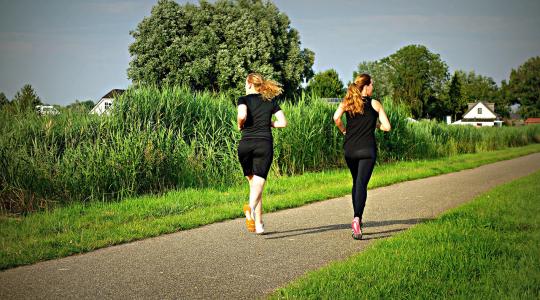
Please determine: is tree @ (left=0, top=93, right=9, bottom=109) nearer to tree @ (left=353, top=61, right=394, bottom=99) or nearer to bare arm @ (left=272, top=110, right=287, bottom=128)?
bare arm @ (left=272, top=110, right=287, bottom=128)

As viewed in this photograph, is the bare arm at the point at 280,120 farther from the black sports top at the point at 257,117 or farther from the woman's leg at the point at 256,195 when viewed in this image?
the woman's leg at the point at 256,195

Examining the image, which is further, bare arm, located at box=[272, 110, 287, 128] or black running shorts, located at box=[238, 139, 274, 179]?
bare arm, located at box=[272, 110, 287, 128]

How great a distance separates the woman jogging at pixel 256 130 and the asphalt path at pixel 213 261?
0.71m

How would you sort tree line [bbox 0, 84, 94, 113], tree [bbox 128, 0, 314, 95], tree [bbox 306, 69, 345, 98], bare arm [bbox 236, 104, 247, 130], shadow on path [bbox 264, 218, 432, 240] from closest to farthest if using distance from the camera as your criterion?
bare arm [bbox 236, 104, 247, 130] < shadow on path [bbox 264, 218, 432, 240] < tree line [bbox 0, 84, 94, 113] < tree [bbox 128, 0, 314, 95] < tree [bbox 306, 69, 345, 98]

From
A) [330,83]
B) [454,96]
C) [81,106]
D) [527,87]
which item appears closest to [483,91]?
[527,87]

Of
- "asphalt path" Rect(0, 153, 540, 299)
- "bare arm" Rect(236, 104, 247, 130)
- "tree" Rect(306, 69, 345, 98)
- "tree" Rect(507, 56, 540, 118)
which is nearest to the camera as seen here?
"asphalt path" Rect(0, 153, 540, 299)

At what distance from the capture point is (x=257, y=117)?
7.09m

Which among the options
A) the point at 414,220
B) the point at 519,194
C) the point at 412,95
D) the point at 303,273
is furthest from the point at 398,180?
the point at 412,95

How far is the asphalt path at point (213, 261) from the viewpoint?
4762 mm

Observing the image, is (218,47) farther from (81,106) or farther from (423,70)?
(423,70)

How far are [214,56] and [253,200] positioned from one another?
4172cm

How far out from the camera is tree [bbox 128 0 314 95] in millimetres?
46188

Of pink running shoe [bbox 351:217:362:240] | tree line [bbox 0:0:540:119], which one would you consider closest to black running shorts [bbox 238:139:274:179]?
pink running shoe [bbox 351:217:362:240]

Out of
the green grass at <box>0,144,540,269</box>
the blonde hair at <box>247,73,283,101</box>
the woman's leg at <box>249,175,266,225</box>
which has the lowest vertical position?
the green grass at <box>0,144,540,269</box>
